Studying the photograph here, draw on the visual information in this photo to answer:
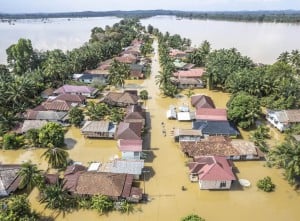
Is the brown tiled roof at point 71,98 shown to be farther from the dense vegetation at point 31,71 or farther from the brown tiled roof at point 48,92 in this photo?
the dense vegetation at point 31,71

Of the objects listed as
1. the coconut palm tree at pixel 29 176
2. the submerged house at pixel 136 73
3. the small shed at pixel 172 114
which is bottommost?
the submerged house at pixel 136 73

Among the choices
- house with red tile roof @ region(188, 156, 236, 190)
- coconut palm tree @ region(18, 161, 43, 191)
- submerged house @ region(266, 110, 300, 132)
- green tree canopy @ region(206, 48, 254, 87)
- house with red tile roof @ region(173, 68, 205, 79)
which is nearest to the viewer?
coconut palm tree @ region(18, 161, 43, 191)

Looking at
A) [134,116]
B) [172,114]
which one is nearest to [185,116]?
[172,114]

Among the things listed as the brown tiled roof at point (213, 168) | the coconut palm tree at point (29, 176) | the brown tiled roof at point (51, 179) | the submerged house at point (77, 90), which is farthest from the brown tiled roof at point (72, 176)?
the submerged house at point (77, 90)

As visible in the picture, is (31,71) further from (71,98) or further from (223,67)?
(223,67)

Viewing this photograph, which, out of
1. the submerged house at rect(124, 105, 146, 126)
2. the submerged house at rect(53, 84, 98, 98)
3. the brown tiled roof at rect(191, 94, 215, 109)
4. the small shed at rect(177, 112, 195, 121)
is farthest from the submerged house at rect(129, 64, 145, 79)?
the submerged house at rect(124, 105, 146, 126)

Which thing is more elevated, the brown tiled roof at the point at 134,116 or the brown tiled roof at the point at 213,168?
the brown tiled roof at the point at 213,168

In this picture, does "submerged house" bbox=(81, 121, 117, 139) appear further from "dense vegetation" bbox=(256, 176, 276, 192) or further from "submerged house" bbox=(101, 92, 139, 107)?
"dense vegetation" bbox=(256, 176, 276, 192)
